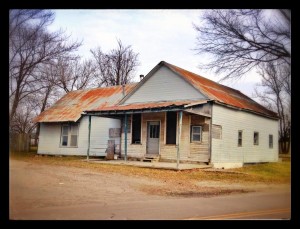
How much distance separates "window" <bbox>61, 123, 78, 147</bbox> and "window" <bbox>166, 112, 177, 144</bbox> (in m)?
7.37

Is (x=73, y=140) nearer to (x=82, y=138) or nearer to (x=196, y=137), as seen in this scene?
(x=82, y=138)

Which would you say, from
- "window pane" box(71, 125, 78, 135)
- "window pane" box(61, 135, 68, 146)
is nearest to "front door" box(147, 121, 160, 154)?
"window pane" box(71, 125, 78, 135)

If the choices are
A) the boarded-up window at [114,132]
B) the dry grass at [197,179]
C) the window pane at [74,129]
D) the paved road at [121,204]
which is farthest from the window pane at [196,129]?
the window pane at [74,129]

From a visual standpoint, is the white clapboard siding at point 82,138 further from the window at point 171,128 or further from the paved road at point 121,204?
the paved road at point 121,204

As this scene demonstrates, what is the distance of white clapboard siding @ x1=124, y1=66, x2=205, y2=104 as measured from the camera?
18.1m

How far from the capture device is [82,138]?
73.3ft

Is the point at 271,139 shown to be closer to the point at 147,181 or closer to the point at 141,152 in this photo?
the point at 141,152

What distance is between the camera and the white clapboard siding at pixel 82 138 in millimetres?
21422

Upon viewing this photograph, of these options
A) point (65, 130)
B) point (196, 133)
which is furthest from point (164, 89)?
point (65, 130)

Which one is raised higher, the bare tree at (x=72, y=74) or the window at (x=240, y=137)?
the bare tree at (x=72, y=74)

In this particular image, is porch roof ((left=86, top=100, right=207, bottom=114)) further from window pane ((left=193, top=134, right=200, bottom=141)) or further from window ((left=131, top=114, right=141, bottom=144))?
window pane ((left=193, top=134, right=200, bottom=141))

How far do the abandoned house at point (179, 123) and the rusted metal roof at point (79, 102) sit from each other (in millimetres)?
85

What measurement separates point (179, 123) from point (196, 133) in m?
2.62
